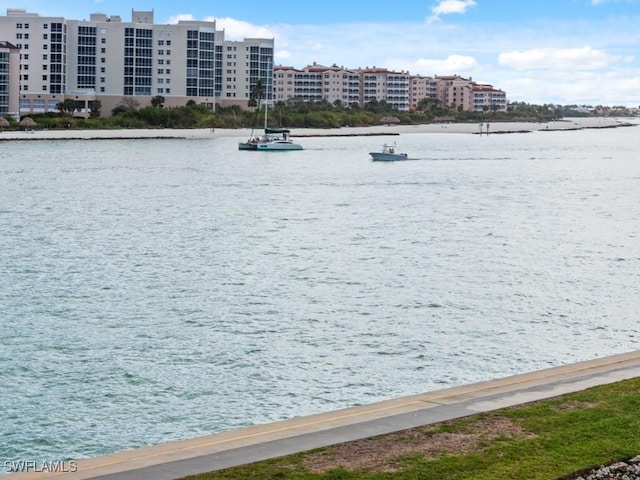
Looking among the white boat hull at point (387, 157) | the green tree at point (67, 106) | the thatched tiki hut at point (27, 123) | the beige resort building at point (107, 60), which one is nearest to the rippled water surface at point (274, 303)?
the white boat hull at point (387, 157)

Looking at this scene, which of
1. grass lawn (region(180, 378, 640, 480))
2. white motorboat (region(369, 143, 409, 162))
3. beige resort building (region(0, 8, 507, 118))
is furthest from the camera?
beige resort building (region(0, 8, 507, 118))

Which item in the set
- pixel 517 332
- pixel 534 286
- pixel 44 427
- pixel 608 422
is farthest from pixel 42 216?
pixel 608 422

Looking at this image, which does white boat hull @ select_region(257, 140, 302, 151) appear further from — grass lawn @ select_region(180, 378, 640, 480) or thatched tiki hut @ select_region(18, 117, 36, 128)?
grass lawn @ select_region(180, 378, 640, 480)

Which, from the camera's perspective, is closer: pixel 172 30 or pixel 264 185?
pixel 264 185

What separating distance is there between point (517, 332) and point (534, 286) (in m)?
6.97

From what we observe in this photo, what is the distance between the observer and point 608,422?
13156mm

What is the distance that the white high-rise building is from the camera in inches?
6855

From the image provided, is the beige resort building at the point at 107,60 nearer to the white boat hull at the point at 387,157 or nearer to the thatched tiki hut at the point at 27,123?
the thatched tiki hut at the point at 27,123

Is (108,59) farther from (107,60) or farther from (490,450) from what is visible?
(490,450)

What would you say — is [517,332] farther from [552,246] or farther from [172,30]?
[172,30]

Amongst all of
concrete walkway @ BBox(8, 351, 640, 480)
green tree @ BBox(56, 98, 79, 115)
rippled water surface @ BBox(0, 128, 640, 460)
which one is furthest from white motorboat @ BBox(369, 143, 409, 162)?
concrete walkway @ BBox(8, 351, 640, 480)

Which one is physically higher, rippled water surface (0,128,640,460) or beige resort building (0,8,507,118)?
beige resort building (0,8,507,118)

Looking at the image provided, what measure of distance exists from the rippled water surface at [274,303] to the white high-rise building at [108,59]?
112622mm

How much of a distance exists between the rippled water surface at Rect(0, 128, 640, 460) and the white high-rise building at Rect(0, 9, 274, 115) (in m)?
113
